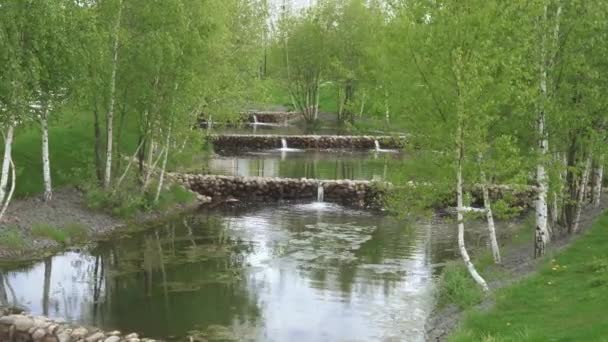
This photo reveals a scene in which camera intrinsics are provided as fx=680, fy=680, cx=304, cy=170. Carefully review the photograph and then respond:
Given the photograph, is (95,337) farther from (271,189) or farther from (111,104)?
(271,189)

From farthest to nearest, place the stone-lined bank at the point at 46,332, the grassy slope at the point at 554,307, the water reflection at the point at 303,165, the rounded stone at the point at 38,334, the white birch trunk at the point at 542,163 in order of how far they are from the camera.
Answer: the water reflection at the point at 303,165, the white birch trunk at the point at 542,163, the rounded stone at the point at 38,334, the stone-lined bank at the point at 46,332, the grassy slope at the point at 554,307

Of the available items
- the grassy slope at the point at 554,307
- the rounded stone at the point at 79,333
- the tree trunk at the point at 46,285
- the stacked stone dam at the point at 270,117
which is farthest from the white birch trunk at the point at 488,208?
the stacked stone dam at the point at 270,117

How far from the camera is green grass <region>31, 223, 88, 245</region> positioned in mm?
25797

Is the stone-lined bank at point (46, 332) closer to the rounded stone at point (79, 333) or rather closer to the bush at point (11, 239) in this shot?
the rounded stone at point (79, 333)

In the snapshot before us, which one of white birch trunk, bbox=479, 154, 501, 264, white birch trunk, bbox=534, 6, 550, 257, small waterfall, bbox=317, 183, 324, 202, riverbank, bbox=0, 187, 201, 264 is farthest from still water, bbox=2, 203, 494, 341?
small waterfall, bbox=317, 183, 324, 202

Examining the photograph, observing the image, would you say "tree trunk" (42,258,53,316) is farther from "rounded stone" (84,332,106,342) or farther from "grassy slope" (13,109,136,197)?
"grassy slope" (13,109,136,197)

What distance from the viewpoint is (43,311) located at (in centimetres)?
1859

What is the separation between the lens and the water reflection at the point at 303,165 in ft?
152

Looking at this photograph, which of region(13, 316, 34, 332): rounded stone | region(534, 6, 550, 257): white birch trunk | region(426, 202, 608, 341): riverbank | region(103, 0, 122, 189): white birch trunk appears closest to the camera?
region(426, 202, 608, 341): riverbank

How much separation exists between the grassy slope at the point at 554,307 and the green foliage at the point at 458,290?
74 centimetres

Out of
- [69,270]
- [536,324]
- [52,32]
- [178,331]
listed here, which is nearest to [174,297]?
[178,331]

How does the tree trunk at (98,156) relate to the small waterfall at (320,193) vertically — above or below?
above

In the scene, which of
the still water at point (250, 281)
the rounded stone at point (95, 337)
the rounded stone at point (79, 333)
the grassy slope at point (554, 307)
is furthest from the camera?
the still water at point (250, 281)

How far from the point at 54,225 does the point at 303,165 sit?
26.9 meters
